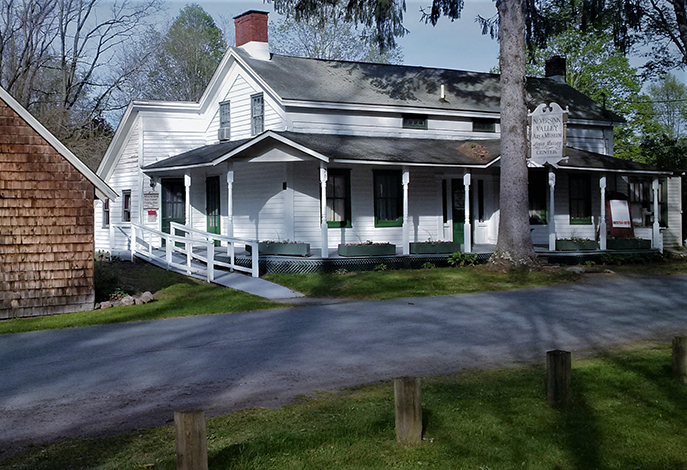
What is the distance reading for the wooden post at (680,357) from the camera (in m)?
8.54

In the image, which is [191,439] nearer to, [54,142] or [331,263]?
[54,142]

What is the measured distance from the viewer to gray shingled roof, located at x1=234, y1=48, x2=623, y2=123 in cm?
2416

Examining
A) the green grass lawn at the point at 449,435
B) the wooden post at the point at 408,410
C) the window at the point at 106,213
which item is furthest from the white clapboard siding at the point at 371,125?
the wooden post at the point at 408,410

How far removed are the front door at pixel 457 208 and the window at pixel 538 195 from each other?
2721 mm

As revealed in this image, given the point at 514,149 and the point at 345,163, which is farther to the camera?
the point at 345,163

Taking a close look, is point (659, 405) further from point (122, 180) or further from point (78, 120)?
point (78, 120)

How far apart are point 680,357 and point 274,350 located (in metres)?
5.35

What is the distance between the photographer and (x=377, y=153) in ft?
70.8

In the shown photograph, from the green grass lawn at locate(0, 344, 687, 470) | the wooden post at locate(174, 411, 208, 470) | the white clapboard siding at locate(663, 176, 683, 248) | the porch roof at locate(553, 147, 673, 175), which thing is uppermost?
the porch roof at locate(553, 147, 673, 175)

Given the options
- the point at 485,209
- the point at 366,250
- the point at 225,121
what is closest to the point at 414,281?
the point at 366,250

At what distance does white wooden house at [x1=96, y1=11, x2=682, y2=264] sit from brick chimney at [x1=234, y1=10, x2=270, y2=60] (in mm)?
39

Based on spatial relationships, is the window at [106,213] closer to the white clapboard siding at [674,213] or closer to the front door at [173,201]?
the front door at [173,201]

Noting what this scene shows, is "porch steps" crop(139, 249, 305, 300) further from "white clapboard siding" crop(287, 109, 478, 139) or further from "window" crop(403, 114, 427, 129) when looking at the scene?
"window" crop(403, 114, 427, 129)

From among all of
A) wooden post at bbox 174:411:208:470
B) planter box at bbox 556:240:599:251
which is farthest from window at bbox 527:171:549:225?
wooden post at bbox 174:411:208:470
